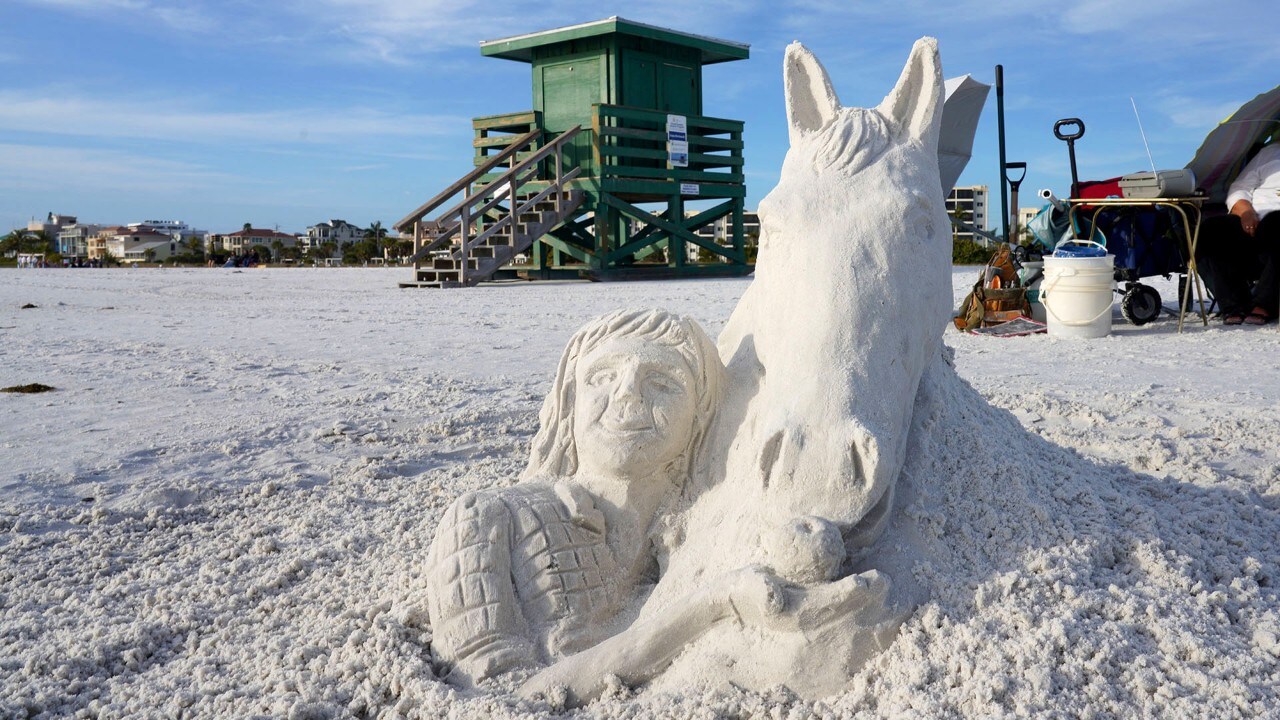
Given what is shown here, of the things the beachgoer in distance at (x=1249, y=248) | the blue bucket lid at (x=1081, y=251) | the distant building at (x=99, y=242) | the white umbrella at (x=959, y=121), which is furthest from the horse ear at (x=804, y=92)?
the distant building at (x=99, y=242)

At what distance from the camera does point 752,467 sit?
228 cm

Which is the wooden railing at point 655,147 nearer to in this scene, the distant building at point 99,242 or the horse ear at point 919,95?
the horse ear at point 919,95

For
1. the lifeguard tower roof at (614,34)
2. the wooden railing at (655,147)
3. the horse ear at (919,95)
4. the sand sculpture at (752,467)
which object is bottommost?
the sand sculpture at (752,467)

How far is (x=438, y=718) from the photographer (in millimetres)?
2141

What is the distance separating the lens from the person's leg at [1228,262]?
905cm

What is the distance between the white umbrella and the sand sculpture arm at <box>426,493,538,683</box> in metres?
6.60

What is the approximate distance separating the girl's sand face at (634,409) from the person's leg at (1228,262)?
8250mm

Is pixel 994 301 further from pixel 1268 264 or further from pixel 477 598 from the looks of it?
pixel 477 598

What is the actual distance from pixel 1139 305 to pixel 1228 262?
901 mm

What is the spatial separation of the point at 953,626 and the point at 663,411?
0.77 m

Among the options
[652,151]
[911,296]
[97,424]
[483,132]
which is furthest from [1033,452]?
[483,132]

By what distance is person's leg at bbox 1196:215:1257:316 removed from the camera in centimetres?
905

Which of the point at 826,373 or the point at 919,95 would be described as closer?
the point at 826,373

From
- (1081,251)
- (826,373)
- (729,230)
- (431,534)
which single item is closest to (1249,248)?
(1081,251)
